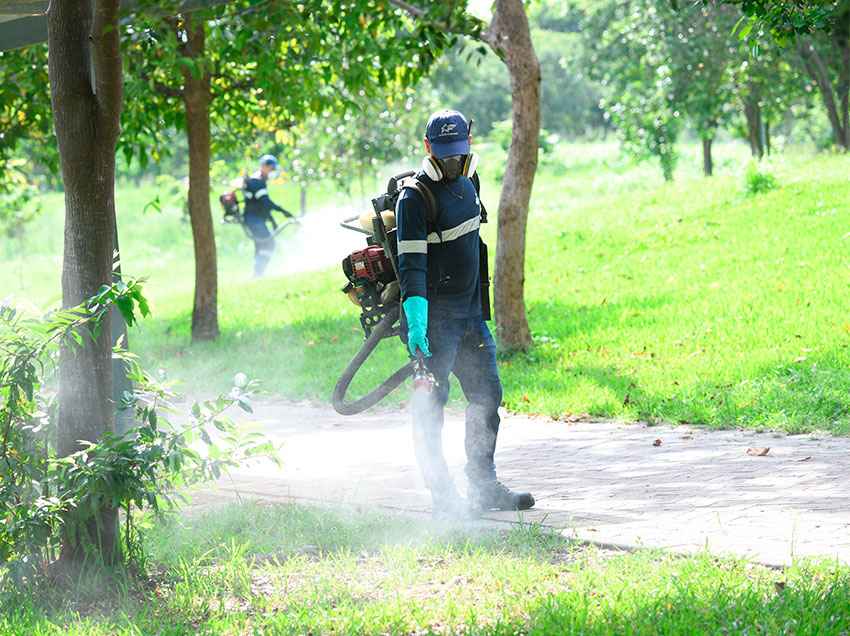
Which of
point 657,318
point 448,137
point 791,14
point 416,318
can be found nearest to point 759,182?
point 657,318

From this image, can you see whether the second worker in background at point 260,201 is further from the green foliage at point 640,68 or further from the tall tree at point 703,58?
the green foliage at point 640,68

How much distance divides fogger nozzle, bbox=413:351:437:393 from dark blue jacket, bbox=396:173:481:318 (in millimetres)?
307

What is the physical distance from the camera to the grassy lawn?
4.72m

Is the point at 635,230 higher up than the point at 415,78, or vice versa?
the point at 415,78

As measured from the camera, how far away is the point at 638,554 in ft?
18.2

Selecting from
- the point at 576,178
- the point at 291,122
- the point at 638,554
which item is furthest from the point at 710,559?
Answer: the point at 576,178

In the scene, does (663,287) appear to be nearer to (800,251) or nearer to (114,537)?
(800,251)

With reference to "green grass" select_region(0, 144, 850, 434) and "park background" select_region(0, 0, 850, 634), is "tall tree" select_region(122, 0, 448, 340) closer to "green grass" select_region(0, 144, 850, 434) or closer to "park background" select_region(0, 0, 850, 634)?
"park background" select_region(0, 0, 850, 634)

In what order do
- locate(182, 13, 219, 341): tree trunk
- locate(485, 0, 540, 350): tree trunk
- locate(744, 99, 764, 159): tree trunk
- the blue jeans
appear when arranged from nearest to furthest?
the blue jeans, locate(485, 0, 540, 350): tree trunk, locate(182, 13, 219, 341): tree trunk, locate(744, 99, 764, 159): tree trunk

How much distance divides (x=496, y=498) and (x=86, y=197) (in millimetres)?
2670

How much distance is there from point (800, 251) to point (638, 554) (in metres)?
9.11

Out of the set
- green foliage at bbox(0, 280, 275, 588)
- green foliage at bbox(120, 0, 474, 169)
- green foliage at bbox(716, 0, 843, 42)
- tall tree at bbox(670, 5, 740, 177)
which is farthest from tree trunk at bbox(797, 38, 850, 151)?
green foliage at bbox(0, 280, 275, 588)

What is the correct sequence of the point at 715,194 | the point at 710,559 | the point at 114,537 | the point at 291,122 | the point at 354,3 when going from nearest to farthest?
1. the point at 710,559
2. the point at 114,537
3. the point at 354,3
4. the point at 291,122
5. the point at 715,194

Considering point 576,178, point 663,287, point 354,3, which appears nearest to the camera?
point 354,3
